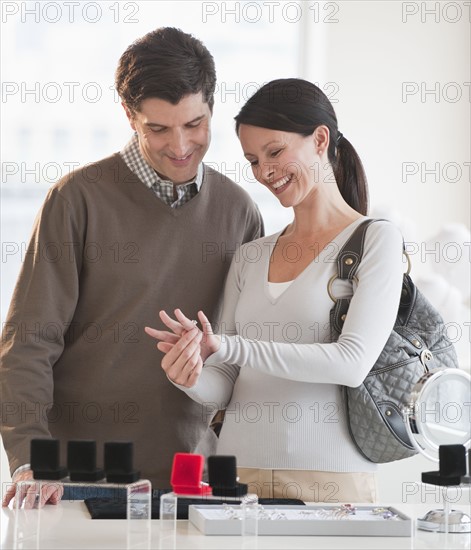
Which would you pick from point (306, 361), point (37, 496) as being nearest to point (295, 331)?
point (306, 361)

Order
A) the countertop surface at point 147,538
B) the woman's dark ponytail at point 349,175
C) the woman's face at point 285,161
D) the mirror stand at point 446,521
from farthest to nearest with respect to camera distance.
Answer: the woman's dark ponytail at point 349,175, the woman's face at point 285,161, the mirror stand at point 446,521, the countertop surface at point 147,538

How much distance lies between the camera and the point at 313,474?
61.7 inches

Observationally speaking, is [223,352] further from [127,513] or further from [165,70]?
[165,70]

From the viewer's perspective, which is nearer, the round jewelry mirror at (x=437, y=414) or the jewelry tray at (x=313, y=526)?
the jewelry tray at (x=313, y=526)

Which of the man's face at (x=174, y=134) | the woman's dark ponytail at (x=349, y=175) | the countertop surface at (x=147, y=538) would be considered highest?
the man's face at (x=174, y=134)

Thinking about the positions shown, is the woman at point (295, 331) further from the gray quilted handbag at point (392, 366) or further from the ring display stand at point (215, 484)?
the ring display stand at point (215, 484)

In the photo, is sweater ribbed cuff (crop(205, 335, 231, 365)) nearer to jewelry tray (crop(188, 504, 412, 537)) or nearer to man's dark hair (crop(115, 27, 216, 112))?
jewelry tray (crop(188, 504, 412, 537))

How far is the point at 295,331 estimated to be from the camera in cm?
162

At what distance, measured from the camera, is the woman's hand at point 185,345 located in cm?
155

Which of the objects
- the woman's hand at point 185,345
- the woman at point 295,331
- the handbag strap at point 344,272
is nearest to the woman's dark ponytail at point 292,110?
the woman at point 295,331

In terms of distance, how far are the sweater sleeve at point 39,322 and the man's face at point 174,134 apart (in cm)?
20

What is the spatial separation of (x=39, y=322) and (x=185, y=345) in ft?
1.18

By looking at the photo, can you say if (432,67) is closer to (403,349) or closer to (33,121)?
(33,121)

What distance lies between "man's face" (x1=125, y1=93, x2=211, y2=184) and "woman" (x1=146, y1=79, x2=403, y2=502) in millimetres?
91
